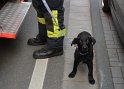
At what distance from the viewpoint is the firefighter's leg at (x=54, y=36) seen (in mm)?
4332

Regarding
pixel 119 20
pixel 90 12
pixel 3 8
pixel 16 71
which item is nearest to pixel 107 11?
pixel 90 12

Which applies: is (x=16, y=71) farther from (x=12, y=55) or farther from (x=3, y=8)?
(x=3, y=8)

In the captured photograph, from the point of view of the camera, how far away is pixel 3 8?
5.24 metres

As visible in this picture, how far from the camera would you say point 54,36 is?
14.5ft

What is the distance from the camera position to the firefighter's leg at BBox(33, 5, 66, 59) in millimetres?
4332

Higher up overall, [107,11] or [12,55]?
[12,55]

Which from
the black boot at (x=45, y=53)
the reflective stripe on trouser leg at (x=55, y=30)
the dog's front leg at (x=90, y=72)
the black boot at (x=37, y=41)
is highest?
the reflective stripe on trouser leg at (x=55, y=30)

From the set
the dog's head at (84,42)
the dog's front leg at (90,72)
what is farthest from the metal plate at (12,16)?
the dog's front leg at (90,72)

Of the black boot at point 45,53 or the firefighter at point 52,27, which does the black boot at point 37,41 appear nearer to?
the firefighter at point 52,27

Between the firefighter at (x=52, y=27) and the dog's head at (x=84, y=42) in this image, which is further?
the firefighter at (x=52, y=27)

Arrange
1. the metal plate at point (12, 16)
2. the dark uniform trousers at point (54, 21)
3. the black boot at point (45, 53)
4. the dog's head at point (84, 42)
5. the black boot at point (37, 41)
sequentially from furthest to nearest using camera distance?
the black boot at point (37, 41) < the black boot at point (45, 53) < the metal plate at point (12, 16) < the dark uniform trousers at point (54, 21) < the dog's head at point (84, 42)

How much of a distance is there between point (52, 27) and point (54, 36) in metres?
0.15

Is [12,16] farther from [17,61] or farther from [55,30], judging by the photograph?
[55,30]

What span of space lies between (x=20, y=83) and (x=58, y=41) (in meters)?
0.88
